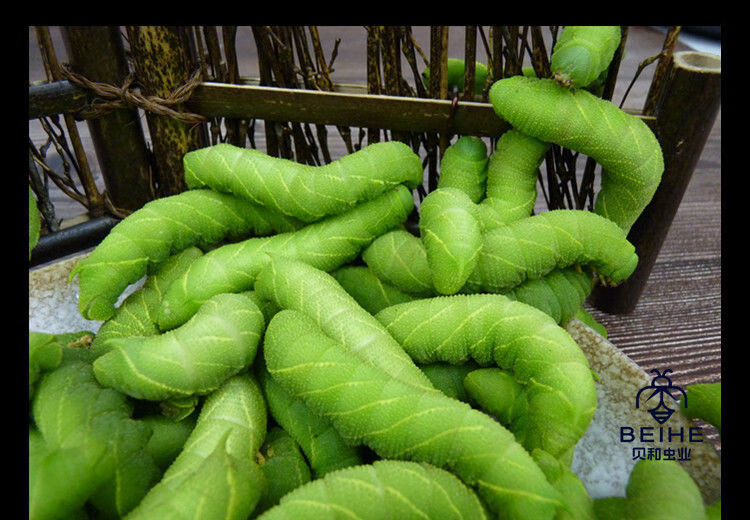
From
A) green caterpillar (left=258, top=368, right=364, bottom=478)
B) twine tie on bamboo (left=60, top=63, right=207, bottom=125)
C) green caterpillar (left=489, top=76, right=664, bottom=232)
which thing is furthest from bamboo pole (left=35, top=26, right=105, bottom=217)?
green caterpillar (left=489, top=76, right=664, bottom=232)

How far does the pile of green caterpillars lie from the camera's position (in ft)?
1.67

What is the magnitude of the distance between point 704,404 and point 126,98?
1.07 metres

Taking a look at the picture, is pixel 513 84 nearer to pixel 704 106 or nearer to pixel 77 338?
pixel 704 106

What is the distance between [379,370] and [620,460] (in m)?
0.37

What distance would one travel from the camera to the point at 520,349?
0.66 metres

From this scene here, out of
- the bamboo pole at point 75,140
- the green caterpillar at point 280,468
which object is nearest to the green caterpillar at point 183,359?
the green caterpillar at point 280,468

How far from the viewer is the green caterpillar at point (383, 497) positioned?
0.48 m

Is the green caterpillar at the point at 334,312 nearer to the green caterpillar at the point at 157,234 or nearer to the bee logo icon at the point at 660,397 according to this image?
the green caterpillar at the point at 157,234

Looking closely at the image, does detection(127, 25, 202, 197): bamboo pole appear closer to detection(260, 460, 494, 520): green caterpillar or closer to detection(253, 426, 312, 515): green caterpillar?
detection(253, 426, 312, 515): green caterpillar

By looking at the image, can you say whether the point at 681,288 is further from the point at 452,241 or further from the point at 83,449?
the point at 83,449

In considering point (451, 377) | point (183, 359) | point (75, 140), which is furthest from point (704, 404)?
point (75, 140)

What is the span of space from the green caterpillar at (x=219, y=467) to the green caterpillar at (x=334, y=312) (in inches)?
5.1

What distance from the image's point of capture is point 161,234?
82 centimetres

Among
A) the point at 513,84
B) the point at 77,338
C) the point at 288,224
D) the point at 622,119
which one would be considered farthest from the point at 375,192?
the point at 77,338
